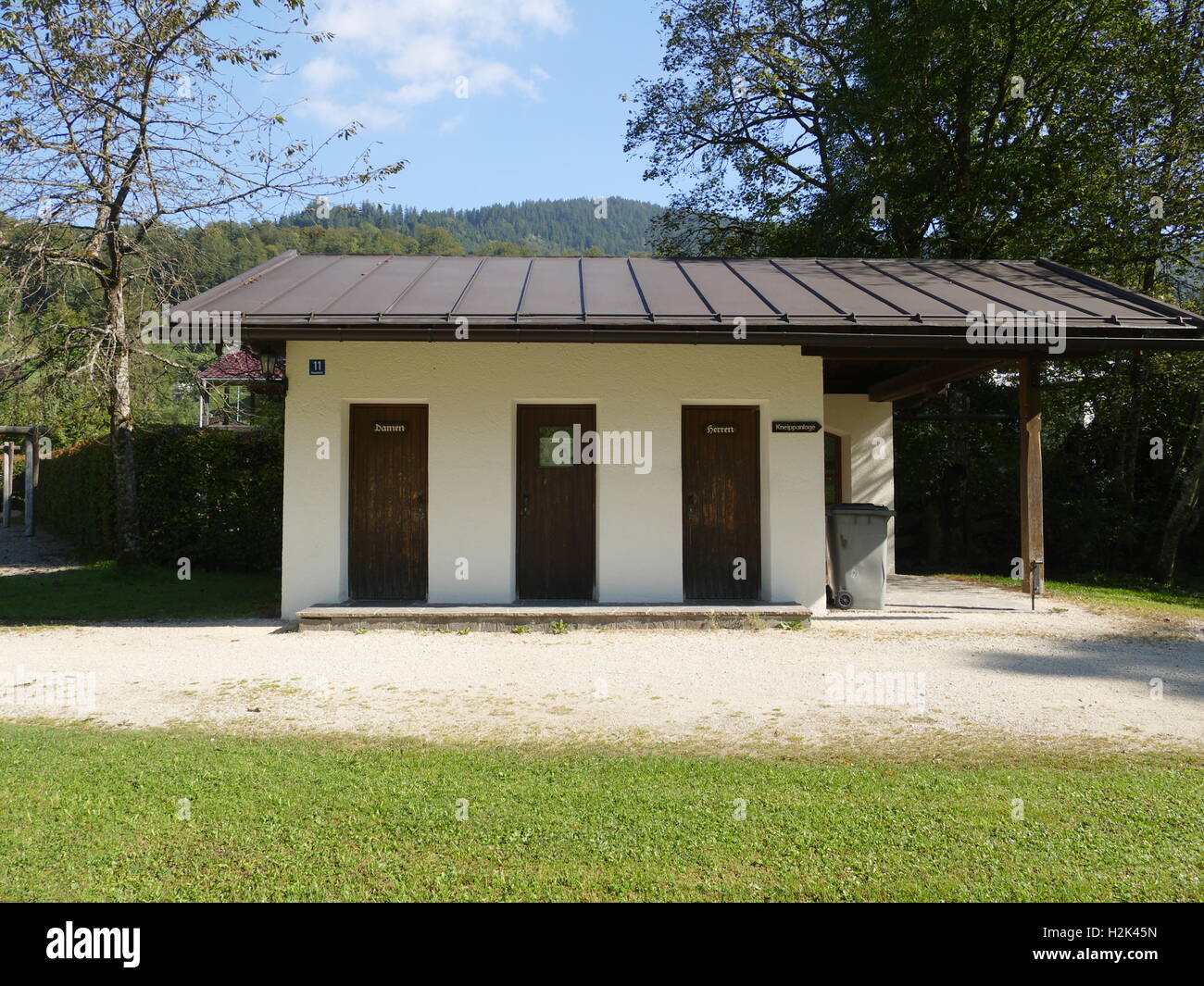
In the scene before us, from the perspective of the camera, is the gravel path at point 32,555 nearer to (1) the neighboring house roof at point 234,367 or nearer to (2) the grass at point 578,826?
(1) the neighboring house roof at point 234,367

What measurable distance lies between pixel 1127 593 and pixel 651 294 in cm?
876

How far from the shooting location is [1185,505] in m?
14.4

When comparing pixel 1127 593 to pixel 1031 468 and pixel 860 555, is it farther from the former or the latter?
pixel 860 555

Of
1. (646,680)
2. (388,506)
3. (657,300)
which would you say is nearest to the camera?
(646,680)

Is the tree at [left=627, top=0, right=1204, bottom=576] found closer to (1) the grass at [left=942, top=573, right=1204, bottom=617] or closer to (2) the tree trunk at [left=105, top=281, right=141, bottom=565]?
(1) the grass at [left=942, top=573, right=1204, bottom=617]

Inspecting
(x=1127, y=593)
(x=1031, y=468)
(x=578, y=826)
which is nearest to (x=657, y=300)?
(x=1031, y=468)

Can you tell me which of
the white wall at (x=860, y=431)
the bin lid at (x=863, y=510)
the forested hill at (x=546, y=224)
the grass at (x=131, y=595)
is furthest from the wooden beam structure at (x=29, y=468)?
the forested hill at (x=546, y=224)

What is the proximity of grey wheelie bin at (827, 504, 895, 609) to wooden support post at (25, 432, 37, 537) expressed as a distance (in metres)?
18.0

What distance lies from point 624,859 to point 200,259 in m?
12.5

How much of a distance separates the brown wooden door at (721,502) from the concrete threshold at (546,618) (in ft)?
3.47

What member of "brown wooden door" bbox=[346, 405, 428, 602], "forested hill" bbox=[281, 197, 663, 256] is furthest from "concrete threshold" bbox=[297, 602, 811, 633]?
"forested hill" bbox=[281, 197, 663, 256]

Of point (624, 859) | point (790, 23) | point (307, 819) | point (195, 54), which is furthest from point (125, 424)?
point (790, 23)

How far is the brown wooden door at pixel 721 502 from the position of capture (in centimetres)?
930
